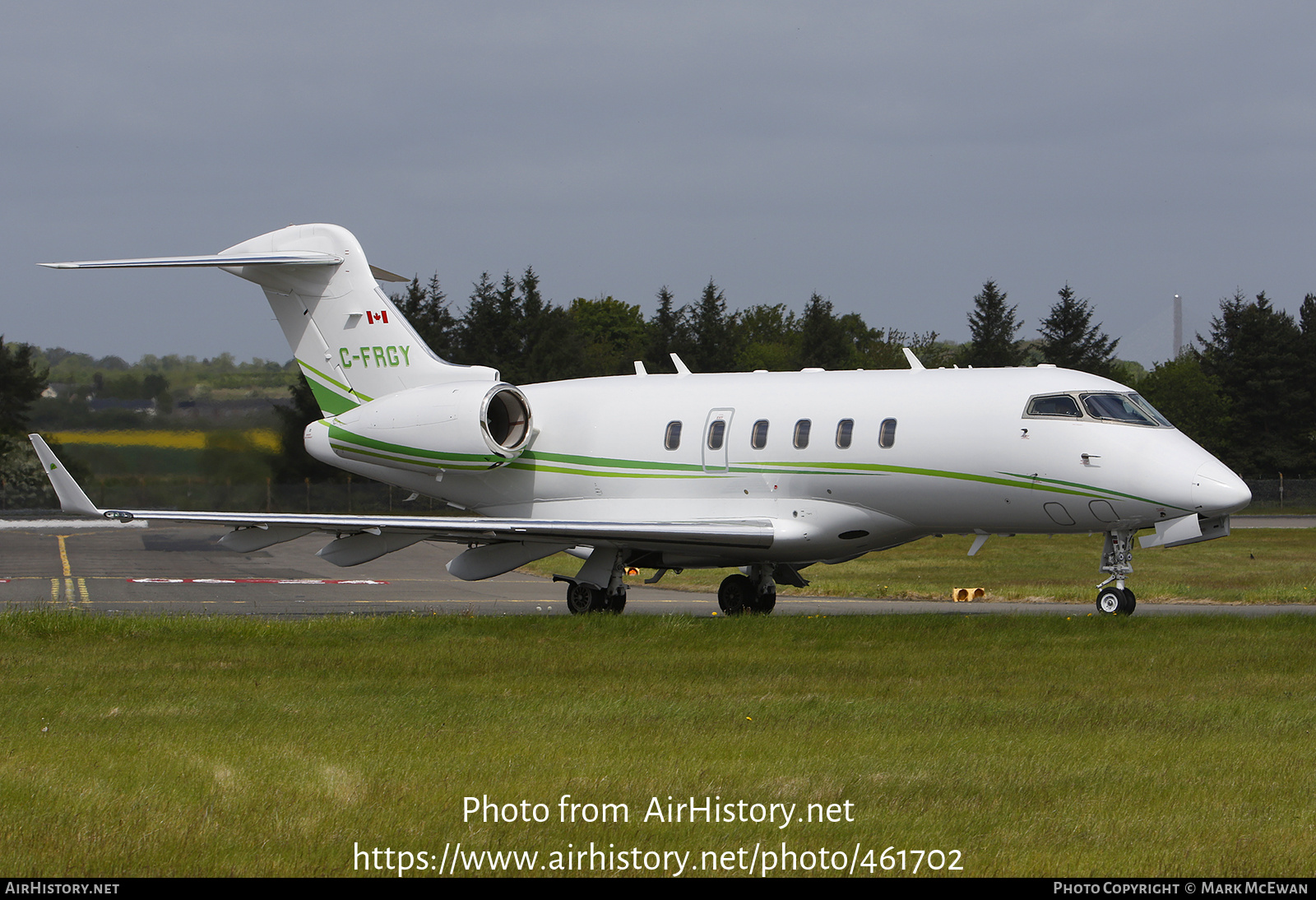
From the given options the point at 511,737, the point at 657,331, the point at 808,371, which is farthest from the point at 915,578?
the point at 657,331

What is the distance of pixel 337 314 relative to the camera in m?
22.8

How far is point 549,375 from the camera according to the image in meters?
71.9

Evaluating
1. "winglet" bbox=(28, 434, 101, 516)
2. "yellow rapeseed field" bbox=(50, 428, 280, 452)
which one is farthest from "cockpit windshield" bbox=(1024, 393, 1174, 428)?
"yellow rapeseed field" bbox=(50, 428, 280, 452)

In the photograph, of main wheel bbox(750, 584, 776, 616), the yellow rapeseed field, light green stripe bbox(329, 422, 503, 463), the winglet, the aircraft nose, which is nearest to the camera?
the aircraft nose

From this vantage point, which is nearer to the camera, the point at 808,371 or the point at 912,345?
the point at 808,371

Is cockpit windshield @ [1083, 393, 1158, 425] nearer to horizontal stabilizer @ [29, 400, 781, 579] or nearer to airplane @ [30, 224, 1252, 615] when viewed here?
airplane @ [30, 224, 1252, 615]

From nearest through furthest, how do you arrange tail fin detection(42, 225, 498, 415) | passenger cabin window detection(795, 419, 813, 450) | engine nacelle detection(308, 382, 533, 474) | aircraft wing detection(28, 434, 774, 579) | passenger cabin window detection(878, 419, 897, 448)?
passenger cabin window detection(878, 419, 897, 448) < aircraft wing detection(28, 434, 774, 579) < passenger cabin window detection(795, 419, 813, 450) < engine nacelle detection(308, 382, 533, 474) < tail fin detection(42, 225, 498, 415)

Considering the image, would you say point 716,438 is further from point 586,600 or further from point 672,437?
point 586,600

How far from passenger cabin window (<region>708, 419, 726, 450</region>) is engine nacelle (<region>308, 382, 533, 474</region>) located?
10.3ft

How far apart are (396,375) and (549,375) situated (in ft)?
162

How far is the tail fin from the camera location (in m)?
22.5
